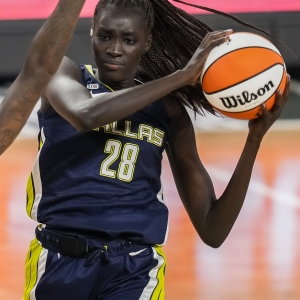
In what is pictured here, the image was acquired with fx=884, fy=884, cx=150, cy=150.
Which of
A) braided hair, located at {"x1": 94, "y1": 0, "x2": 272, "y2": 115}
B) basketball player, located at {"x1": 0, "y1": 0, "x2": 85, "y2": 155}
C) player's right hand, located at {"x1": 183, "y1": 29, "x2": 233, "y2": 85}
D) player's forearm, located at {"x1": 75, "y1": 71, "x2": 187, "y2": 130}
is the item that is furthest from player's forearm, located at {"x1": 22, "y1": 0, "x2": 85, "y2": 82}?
braided hair, located at {"x1": 94, "y1": 0, "x2": 272, "y2": 115}

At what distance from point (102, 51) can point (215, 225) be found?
2.52 ft

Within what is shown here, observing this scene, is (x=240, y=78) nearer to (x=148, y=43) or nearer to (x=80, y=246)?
(x=148, y=43)

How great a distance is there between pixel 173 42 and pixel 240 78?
0.50 metres

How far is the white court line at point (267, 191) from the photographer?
6.98m

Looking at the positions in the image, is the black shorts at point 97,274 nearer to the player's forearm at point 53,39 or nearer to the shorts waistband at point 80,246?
the shorts waistband at point 80,246

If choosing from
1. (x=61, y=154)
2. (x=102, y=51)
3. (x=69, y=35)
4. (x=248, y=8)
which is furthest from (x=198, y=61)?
(x=248, y=8)

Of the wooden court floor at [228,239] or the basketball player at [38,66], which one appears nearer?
the basketball player at [38,66]

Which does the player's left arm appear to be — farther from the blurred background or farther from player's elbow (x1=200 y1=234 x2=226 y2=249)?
the blurred background

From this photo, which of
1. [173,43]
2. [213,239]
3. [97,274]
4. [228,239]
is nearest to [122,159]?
[97,274]

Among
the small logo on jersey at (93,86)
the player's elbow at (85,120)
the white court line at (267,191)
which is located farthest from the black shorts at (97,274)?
the white court line at (267,191)

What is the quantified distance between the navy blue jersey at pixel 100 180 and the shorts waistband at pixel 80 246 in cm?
3

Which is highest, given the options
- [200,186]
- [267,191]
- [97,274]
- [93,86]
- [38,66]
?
[38,66]

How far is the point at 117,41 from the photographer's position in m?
3.05

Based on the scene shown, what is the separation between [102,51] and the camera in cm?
305
